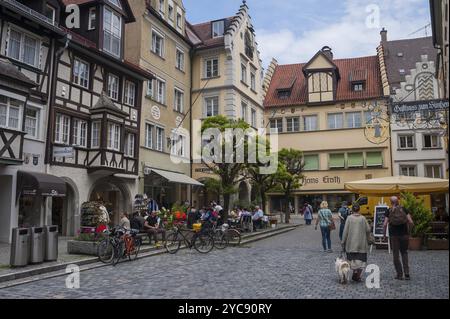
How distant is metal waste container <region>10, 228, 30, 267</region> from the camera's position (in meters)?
11.1

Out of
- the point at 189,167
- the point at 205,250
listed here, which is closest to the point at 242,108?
the point at 189,167

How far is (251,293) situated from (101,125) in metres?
14.7

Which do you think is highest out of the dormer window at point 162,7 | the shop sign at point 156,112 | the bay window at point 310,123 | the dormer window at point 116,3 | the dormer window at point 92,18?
the dormer window at point 162,7

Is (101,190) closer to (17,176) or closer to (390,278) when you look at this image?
(17,176)

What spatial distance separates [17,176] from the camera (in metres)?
17.2

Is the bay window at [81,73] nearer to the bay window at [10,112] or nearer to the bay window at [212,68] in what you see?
the bay window at [10,112]

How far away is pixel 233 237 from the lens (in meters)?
18.1

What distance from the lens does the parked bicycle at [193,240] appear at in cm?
1602

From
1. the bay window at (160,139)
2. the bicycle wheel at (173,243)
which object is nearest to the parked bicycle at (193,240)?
the bicycle wheel at (173,243)

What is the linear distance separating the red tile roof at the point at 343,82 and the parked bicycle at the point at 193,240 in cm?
2873

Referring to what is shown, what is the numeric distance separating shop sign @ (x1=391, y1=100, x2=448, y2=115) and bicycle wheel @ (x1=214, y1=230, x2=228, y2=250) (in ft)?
25.4

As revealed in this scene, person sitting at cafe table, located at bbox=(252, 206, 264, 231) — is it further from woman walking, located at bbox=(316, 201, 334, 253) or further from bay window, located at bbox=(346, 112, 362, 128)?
bay window, located at bbox=(346, 112, 362, 128)

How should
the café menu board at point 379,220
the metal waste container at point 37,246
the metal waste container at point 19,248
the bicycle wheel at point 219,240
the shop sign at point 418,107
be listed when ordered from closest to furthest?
1. the metal waste container at point 19,248
2. the metal waste container at point 37,246
3. the shop sign at point 418,107
4. the café menu board at point 379,220
5. the bicycle wheel at point 219,240

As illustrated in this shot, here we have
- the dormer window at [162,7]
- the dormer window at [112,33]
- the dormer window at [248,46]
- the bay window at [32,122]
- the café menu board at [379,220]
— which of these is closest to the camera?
the café menu board at [379,220]
